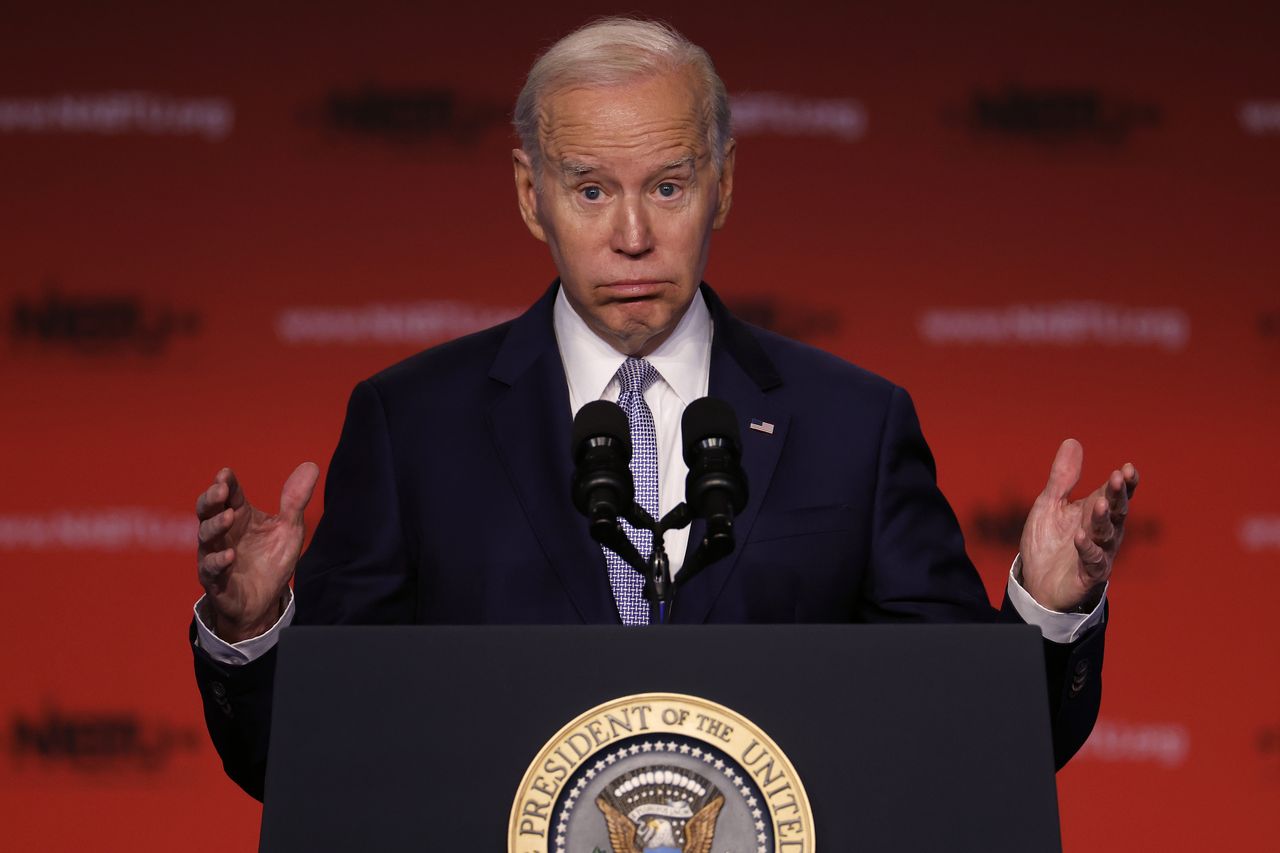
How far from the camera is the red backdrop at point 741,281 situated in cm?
313

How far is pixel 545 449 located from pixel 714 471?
1.82ft

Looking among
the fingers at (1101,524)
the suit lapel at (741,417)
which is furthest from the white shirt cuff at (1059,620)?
the suit lapel at (741,417)

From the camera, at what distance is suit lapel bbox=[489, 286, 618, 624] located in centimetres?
165

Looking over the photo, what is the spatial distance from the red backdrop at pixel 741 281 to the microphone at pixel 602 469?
6.35 ft

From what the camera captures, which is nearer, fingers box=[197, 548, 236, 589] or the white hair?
fingers box=[197, 548, 236, 589]

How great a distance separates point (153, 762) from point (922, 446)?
1913 mm

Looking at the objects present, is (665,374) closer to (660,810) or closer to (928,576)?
(928,576)

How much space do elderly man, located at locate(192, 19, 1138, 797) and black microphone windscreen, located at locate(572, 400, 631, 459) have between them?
0.41 metres

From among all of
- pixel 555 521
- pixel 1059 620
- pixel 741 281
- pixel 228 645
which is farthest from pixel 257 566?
pixel 741 281

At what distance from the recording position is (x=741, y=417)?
1.79 m

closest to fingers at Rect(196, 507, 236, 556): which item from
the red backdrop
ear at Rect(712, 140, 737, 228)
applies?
ear at Rect(712, 140, 737, 228)

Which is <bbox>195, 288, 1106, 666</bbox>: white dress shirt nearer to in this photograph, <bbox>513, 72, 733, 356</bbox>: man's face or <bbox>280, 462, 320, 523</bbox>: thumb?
<bbox>513, 72, 733, 356</bbox>: man's face

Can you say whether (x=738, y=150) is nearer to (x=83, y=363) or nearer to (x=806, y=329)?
(x=806, y=329)

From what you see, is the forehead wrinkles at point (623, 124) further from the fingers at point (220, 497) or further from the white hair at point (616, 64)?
the fingers at point (220, 497)
